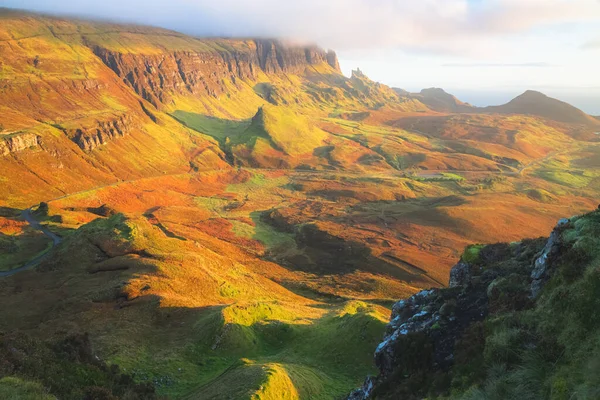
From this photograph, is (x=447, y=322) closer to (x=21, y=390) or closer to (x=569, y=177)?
(x=21, y=390)

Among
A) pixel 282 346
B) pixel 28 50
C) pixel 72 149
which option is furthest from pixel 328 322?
pixel 28 50

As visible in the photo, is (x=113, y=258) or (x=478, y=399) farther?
(x=113, y=258)

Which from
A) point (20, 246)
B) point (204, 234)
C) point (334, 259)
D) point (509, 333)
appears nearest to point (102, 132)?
point (204, 234)

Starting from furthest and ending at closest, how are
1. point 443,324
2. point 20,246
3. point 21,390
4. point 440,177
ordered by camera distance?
point 440,177 < point 20,246 < point 443,324 < point 21,390

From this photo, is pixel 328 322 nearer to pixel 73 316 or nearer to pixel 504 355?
pixel 73 316

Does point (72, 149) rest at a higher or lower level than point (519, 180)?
lower

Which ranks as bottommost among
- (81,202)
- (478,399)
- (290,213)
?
(81,202)
